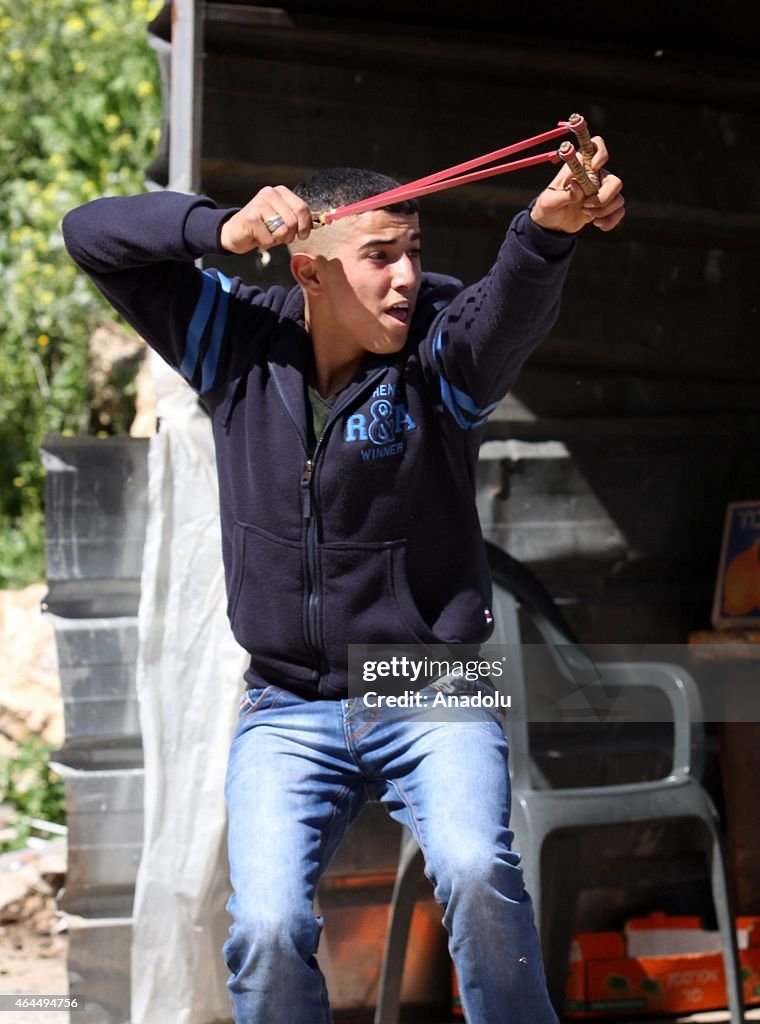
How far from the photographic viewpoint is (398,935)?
11.6 ft

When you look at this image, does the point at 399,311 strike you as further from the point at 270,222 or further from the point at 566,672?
the point at 566,672

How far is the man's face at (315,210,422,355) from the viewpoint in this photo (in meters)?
2.64

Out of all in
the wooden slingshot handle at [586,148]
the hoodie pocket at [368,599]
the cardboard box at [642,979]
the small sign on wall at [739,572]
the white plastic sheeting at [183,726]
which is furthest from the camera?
the small sign on wall at [739,572]

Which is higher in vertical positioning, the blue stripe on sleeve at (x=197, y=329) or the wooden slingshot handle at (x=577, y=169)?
the wooden slingshot handle at (x=577, y=169)

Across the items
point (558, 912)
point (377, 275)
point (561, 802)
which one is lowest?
point (558, 912)

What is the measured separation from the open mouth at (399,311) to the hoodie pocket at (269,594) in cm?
48

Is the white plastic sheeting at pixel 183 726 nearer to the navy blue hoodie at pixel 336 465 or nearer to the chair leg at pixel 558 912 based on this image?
the navy blue hoodie at pixel 336 465

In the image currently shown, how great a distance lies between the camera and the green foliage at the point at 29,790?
193 inches

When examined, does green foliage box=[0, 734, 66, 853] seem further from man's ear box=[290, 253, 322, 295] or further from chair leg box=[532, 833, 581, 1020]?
man's ear box=[290, 253, 322, 295]

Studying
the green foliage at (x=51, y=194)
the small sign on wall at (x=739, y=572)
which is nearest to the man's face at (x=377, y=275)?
the small sign on wall at (x=739, y=572)

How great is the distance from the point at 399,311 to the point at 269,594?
602 millimetres

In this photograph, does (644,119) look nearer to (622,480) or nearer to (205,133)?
(622,480)

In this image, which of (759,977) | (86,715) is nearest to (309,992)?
(86,715)

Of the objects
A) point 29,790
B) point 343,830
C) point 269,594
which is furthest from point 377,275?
point 29,790
